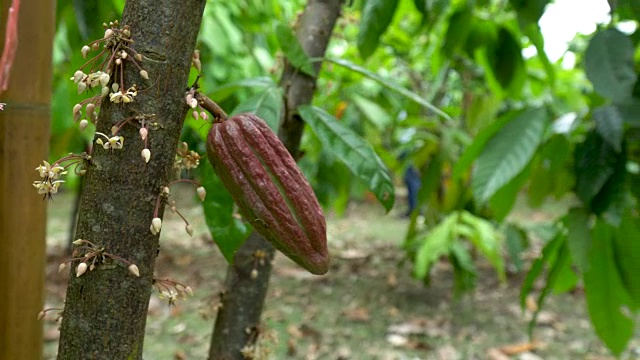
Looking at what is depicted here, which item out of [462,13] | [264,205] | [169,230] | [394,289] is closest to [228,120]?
[264,205]

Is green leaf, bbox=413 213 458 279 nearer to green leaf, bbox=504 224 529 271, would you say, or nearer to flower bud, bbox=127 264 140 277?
green leaf, bbox=504 224 529 271

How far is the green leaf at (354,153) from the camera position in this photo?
0.71 m

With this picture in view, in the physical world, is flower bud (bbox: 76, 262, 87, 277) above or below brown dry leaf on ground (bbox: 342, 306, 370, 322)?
above

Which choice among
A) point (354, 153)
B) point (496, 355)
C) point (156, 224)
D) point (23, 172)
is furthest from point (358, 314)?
point (156, 224)

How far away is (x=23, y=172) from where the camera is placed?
0.58 m

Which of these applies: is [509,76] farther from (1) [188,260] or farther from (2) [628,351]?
(1) [188,260]

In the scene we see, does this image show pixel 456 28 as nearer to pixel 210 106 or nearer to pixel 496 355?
pixel 210 106

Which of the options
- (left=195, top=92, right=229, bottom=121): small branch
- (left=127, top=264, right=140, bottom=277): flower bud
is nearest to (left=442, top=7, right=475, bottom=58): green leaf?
(left=195, top=92, right=229, bottom=121): small branch

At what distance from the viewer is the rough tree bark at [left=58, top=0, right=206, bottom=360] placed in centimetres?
43

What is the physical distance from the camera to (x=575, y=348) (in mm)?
2076

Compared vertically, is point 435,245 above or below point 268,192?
below

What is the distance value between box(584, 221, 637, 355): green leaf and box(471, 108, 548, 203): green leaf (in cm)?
18

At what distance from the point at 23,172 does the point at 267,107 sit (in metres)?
0.26

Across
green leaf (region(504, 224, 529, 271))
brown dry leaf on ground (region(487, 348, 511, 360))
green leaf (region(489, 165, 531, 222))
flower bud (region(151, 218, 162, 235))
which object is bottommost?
brown dry leaf on ground (region(487, 348, 511, 360))
